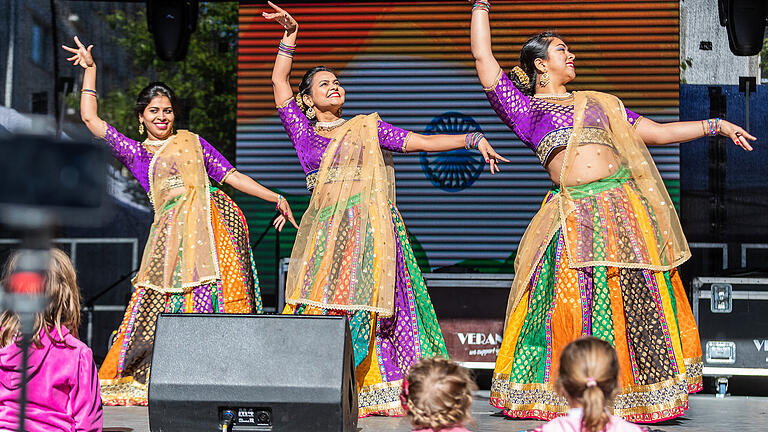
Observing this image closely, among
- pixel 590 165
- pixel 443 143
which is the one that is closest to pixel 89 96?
pixel 443 143

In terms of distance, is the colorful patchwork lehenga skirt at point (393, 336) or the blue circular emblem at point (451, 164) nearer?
the colorful patchwork lehenga skirt at point (393, 336)

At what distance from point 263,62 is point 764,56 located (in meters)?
3.40

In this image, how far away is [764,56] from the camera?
6.67 metres

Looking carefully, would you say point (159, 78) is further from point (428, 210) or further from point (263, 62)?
point (428, 210)

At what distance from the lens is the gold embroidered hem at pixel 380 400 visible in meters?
4.36

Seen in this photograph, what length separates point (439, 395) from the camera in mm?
2598

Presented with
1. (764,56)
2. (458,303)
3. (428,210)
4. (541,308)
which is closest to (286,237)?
(428,210)

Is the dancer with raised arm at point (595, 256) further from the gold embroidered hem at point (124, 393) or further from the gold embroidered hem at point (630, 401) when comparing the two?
the gold embroidered hem at point (124, 393)

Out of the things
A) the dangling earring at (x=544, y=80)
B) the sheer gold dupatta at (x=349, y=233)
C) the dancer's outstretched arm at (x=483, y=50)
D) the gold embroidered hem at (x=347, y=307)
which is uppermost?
the dancer's outstretched arm at (x=483, y=50)

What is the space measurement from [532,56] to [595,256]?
3.25 ft

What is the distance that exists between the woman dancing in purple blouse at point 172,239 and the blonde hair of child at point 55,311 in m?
1.75

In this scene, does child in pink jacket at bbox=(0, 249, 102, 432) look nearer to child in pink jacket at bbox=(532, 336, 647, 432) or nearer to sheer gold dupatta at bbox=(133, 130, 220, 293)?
child in pink jacket at bbox=(532, 336, 647, 432)

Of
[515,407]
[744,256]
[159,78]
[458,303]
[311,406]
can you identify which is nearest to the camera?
[311,406]

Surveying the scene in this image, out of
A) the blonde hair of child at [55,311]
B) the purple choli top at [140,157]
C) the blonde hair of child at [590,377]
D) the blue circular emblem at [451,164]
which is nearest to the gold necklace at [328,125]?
the purple choli top at [140,157]
